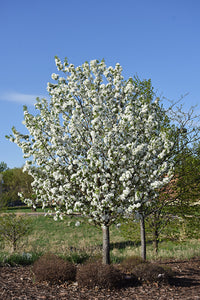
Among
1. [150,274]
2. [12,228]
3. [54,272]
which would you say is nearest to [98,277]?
[54,272]

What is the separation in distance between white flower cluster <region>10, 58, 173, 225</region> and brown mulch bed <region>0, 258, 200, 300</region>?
1.99 metres

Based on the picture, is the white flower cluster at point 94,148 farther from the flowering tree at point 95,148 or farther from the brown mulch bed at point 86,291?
the brown mulch bed at point 86,291

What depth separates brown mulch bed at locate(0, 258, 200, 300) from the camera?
25.2ft

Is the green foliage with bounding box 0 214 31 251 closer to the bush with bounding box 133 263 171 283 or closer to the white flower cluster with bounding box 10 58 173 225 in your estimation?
the white flower cluster with bounding box 10 58 173 225

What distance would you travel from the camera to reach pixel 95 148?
27.1 ft

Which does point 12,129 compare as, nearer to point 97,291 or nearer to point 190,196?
point 97,291

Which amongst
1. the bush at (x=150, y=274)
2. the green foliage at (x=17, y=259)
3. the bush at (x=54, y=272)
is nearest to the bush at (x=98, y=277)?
the bush at (x=54, y=272)

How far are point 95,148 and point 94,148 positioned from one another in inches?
7.1

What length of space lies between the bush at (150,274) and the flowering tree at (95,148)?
1109 millimetres

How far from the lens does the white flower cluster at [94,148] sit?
8.32 m

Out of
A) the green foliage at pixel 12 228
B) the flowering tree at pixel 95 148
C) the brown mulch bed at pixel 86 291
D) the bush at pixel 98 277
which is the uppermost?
the flowering tree at pixel 95 148

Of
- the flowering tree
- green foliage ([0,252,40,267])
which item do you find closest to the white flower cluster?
the flowering tree

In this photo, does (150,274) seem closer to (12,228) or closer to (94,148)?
(94,148)

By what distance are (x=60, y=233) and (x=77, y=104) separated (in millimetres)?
21106
